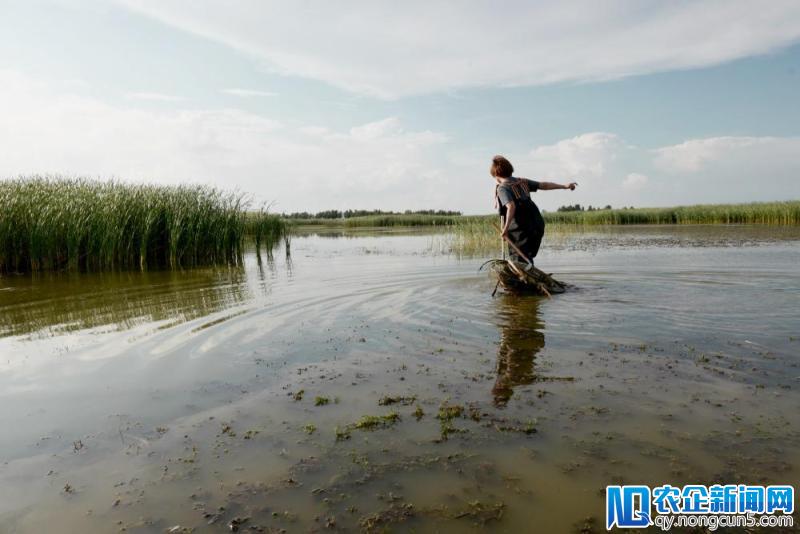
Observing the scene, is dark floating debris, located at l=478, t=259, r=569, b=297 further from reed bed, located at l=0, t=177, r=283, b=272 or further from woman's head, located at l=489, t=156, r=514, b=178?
reed bed, located at l=0, t=177, r=283, b=272

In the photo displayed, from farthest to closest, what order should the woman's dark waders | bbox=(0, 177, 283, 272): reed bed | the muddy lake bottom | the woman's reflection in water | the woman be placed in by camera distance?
1. bbox=(0, 177, 283, 272): reed bed
2. the woman's dark waders
3. the woman
4. the woman's reflection in water
5. the muddy lake bottom

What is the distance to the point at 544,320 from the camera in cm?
740

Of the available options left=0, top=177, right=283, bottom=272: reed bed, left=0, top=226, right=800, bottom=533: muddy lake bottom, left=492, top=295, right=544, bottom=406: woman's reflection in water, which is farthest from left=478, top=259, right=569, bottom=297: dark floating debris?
left=0, top=177, right=283, bottom=272: reed bed

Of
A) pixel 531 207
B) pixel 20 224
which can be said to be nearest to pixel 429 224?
pixel 20 224

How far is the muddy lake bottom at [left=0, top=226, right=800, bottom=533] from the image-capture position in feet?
10.0

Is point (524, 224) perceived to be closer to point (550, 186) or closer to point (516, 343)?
point (550, 186)

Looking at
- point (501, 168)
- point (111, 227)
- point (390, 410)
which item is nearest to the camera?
point (390, 410)

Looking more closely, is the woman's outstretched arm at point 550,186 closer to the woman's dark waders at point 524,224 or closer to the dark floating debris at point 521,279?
the woman's dark waders at point 524,224

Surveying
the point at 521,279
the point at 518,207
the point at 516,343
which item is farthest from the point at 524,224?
the point at 516,343

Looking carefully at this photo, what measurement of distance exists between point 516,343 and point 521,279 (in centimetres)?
322

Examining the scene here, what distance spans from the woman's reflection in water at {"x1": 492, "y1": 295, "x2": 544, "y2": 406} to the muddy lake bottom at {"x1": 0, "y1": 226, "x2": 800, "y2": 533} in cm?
4

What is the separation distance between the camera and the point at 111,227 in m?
15.9

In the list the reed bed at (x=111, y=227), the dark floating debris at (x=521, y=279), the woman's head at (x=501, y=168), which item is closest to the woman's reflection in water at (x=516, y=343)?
the dark floating debris at (x=521, y=279)

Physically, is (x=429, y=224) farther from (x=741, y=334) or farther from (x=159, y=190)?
(x=741, y=334)
